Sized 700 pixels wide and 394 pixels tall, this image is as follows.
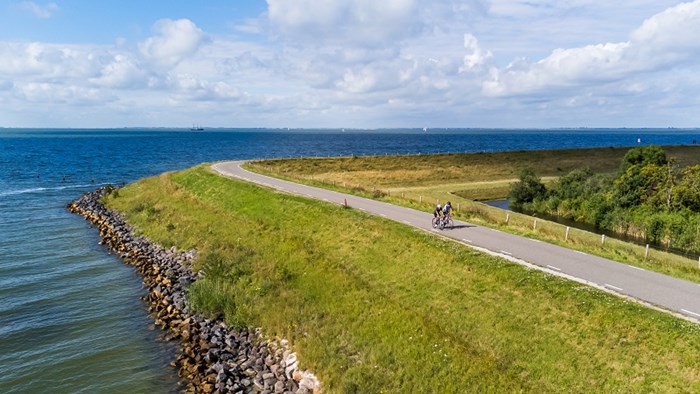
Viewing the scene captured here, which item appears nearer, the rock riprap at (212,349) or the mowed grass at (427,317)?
the mowed grass at (427,317)

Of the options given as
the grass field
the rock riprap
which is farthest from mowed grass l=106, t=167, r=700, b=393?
the grass field

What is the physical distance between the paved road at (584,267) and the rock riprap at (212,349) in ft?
42.9

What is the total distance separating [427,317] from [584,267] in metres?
9.14

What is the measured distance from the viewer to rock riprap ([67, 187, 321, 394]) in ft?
58.2

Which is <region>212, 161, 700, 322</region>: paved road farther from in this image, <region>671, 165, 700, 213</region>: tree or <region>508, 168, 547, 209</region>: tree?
<region>508, 168, 547, 209</region>: tree

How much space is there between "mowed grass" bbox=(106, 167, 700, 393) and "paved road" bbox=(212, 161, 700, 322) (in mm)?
1425

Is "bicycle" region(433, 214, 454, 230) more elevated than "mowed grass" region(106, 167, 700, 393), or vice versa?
"bicycle" region(433, 214, 454, 230)

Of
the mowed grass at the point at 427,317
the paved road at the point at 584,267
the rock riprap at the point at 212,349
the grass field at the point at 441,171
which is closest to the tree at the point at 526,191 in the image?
the grass field at the point at 441,171

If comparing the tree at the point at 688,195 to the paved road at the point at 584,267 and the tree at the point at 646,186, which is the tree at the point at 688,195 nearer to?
the tree at the point at 646,186

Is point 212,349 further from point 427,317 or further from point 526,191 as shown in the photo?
point 526,191

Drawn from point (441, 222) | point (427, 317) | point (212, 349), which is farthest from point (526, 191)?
point (212, 349)

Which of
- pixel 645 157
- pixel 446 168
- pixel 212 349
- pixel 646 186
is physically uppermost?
pixel 645 157

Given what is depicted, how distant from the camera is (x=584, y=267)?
23.1m

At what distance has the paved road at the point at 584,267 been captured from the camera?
19.0 metres
